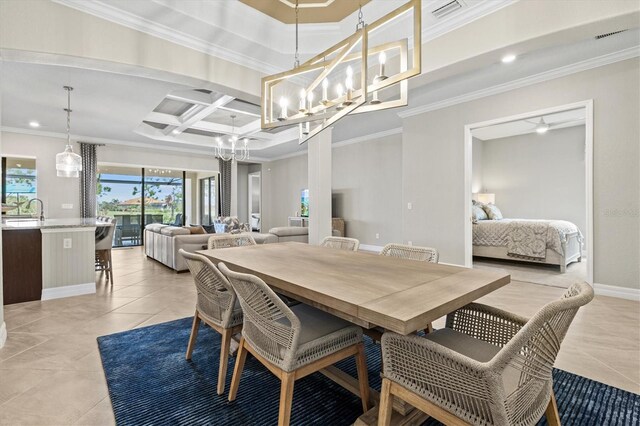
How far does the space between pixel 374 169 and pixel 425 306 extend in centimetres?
628

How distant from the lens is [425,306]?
3.86 ft

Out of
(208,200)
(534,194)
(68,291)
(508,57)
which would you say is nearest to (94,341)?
(68,291)

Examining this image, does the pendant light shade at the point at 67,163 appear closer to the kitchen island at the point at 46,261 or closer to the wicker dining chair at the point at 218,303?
the kitchen island at the point at 46,261

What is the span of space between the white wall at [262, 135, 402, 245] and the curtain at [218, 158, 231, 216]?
219 centimetres

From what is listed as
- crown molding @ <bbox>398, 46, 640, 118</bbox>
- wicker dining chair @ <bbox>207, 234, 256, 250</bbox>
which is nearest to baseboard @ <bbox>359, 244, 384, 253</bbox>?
crown molding @ <bbox>398, 46, 640, 118</bbox>

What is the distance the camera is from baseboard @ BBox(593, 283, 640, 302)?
11.3 ft

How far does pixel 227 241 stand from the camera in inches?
121

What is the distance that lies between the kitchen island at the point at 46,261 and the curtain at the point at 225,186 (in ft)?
18.5

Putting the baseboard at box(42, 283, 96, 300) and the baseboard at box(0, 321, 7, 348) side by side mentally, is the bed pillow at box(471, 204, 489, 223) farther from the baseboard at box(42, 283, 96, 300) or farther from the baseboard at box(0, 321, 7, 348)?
the baseboard at box(0, 321, 7, 348)

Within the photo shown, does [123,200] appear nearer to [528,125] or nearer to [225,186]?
[225,186]

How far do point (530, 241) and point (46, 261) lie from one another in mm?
7001

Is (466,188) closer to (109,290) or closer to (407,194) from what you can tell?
(407,194)

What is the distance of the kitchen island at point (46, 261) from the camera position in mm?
3449

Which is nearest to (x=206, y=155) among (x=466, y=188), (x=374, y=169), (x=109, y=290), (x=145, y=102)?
(x=145, y=102)
